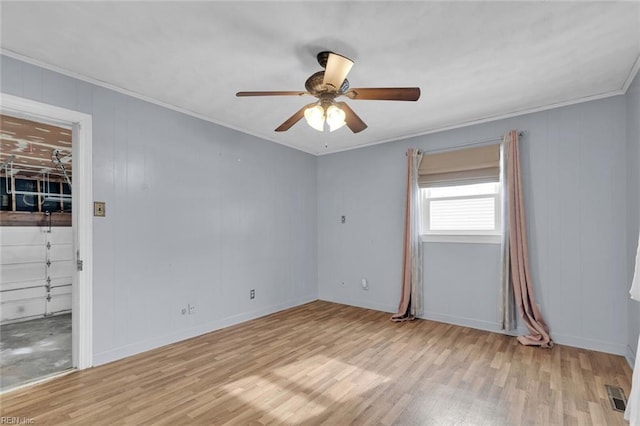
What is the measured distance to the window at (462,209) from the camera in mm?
3895

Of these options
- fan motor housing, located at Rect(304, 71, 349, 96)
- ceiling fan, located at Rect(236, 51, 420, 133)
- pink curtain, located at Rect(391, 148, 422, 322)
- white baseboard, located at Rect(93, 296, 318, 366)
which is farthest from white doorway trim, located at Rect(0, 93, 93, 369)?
pink curtain, located at Rect(391, 148, 422, 322)

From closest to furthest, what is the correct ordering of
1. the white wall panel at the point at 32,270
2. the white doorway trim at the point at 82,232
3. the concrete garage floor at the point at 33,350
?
the concrete garage floor at the point at 33,350, the white doorway trim at the point at 82,232, the white wall panel at the point at 32,270

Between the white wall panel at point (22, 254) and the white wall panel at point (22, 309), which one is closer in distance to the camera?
the white wall panel at point (22, 309)

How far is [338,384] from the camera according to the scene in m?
2.53

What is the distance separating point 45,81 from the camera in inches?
103

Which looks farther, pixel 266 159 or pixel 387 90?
pixel 266 159

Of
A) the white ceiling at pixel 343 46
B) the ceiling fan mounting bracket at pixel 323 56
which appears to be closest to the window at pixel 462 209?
the white ceiling at pixel 343 46

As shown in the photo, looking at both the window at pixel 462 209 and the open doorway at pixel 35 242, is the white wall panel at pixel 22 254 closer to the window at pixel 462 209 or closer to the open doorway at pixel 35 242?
the open doorway at pixel 35 242

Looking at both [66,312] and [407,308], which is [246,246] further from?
[66,312]

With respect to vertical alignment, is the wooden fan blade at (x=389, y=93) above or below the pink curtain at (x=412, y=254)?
above

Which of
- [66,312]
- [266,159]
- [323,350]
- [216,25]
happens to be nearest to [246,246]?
[266,159]

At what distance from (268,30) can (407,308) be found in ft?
12.4

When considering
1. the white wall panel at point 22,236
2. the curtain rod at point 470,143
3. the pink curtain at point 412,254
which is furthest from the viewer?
the white wall panel at point 22,236

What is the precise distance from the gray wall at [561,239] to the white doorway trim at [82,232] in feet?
12.1
